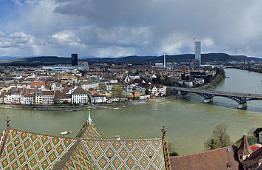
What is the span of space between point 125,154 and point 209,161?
2244 millimetres

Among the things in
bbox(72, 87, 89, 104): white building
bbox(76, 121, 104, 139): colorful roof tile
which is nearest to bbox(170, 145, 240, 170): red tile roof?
bbox(76, 121, 104, 139): colorful roof tile

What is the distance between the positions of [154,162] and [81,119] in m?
15.0

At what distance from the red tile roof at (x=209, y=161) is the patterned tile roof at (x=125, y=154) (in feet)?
3.59

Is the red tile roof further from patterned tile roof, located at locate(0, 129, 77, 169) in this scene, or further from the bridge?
the bridge

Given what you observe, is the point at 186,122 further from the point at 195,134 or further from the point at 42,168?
the point at 42,168

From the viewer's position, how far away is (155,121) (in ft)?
57.8

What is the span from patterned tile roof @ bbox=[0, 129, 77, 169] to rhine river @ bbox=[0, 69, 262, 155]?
7358 mm

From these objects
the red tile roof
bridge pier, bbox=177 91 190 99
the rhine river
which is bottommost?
the rhine river

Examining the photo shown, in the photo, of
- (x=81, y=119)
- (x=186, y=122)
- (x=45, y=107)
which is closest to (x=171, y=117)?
(x=186, y=122)

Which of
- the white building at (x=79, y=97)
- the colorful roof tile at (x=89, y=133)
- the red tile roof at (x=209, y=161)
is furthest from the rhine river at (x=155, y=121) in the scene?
the colorful roof tile at (x=89, y=133)

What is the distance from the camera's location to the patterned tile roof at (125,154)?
180 inches

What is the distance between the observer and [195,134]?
1376 centimetres

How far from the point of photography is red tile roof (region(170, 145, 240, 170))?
5.62m

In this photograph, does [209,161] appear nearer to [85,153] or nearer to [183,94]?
[85,153]
